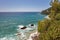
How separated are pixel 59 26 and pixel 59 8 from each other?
5.16 m

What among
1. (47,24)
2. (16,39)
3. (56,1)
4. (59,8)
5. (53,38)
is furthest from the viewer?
(16,39)

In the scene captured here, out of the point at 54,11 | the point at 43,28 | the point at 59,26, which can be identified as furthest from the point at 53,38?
the point at 54,11

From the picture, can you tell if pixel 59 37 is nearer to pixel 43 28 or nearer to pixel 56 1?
pixel 43 28

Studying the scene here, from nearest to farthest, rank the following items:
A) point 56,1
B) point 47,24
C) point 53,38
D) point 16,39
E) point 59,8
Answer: point 53,38 → point 47,24 → point 59,8 → point 56,1 → point 16,39

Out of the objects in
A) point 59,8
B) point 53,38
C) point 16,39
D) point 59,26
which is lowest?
point 16,39

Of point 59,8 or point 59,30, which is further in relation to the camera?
point 59,8

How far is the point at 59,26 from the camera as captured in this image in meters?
13.9

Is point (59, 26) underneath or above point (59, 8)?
underneath

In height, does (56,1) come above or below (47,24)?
above

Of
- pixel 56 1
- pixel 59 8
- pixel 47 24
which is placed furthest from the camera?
pixel 56 1

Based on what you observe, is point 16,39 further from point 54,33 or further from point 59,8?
point 54,33

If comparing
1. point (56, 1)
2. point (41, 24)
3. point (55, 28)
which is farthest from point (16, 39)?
point (55, 28)

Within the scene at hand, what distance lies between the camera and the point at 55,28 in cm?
1375

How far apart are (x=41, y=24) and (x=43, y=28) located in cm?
70
